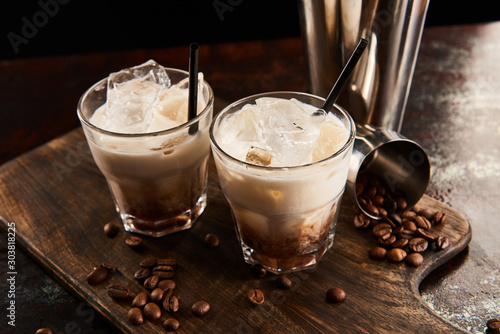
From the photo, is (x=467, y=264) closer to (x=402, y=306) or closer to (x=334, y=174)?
(x=402, y=306)

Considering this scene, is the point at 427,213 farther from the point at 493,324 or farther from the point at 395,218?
the point at 493,324

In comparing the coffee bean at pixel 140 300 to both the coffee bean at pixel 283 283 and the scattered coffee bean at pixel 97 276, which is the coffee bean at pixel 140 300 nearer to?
the scattered coffee bean at pixel 97 276

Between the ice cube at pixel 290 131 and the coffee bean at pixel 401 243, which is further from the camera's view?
the coffee bean at pixel 401 243

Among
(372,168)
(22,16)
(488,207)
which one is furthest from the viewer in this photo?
(22,16)

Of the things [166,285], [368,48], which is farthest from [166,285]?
[368,48]

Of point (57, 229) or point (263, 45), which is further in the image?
point (263, 45)

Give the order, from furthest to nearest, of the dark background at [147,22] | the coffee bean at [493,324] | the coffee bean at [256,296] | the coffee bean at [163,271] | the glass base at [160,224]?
the dark background at [147,22]
the glass base at [160,224]
the coffee bean at [163,271]
the coffee bean at [256,296]
the coffee bean at [493,324]

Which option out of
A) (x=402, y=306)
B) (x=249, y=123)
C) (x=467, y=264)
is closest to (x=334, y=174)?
(x=249, y=123)

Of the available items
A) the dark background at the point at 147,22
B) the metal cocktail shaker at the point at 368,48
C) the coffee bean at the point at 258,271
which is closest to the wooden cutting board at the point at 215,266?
the coffee bean at the point at 258,271
